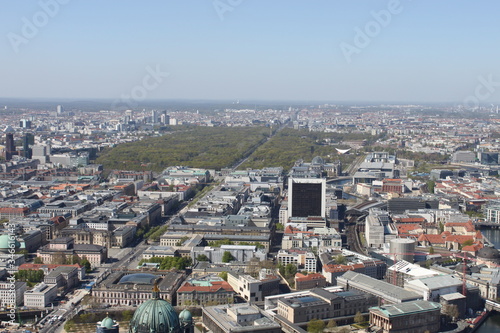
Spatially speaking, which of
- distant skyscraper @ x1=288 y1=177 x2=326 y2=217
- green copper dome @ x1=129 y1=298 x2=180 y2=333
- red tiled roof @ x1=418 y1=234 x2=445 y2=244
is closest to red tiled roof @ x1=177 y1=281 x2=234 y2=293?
green copper dome @ x1=129 y1=298 x2=180 y2=333

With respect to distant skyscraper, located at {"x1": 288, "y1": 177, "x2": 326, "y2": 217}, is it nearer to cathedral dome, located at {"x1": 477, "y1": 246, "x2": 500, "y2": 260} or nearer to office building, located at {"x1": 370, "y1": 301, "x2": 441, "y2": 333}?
cathedral dome, located at {"x1": 477, "y1": 246, "x2": 500, "y2": 260}

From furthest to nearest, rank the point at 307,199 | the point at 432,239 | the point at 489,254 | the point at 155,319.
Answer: the point at 307,199 → the point at 432,239 → the point at 489,254 → the point at 155,319

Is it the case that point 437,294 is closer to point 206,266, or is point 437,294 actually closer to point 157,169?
point 206,266

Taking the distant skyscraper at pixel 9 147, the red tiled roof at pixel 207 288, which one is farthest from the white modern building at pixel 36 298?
the distant skyscraper at pixel 9 147

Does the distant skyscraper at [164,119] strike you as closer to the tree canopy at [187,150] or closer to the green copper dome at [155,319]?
the tree canopy at [187,150]

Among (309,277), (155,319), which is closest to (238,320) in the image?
(155,319)

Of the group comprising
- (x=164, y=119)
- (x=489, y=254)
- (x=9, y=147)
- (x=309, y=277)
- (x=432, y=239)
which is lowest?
(x=432, y=239)

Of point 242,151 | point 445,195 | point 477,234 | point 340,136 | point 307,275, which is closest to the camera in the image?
point 307,275

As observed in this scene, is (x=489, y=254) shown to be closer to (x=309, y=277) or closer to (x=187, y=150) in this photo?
(x=309, y=277)

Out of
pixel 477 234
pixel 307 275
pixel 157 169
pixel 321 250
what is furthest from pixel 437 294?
pixel 157 169
